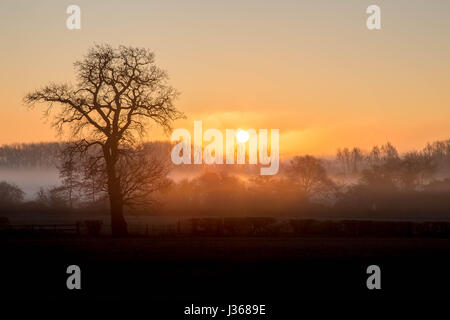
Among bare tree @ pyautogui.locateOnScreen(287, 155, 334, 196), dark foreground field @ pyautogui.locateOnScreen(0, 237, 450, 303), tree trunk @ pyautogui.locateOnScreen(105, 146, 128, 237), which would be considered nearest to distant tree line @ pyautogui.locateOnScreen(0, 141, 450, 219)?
bare tree @ pyautogui.locateOnScreen(287, 155, 334, 196)

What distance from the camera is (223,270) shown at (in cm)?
2698

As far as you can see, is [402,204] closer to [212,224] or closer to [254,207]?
[254,207]

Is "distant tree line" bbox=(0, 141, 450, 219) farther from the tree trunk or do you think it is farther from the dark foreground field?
the dark foreground field

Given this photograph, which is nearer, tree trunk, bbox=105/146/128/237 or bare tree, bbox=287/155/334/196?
tree trunk, bbox=105/146/128/237

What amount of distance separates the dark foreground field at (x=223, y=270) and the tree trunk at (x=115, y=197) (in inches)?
248

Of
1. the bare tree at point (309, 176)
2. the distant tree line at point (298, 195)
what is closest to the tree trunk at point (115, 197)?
the distant tree line at point (298, 195)

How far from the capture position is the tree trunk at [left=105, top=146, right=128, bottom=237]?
45.5 meters

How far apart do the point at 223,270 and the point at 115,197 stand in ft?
69.1

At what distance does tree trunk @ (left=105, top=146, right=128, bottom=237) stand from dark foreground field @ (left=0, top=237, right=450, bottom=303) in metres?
6.30

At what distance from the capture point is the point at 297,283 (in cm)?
2438

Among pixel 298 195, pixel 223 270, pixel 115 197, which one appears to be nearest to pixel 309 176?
pixel 298 195
